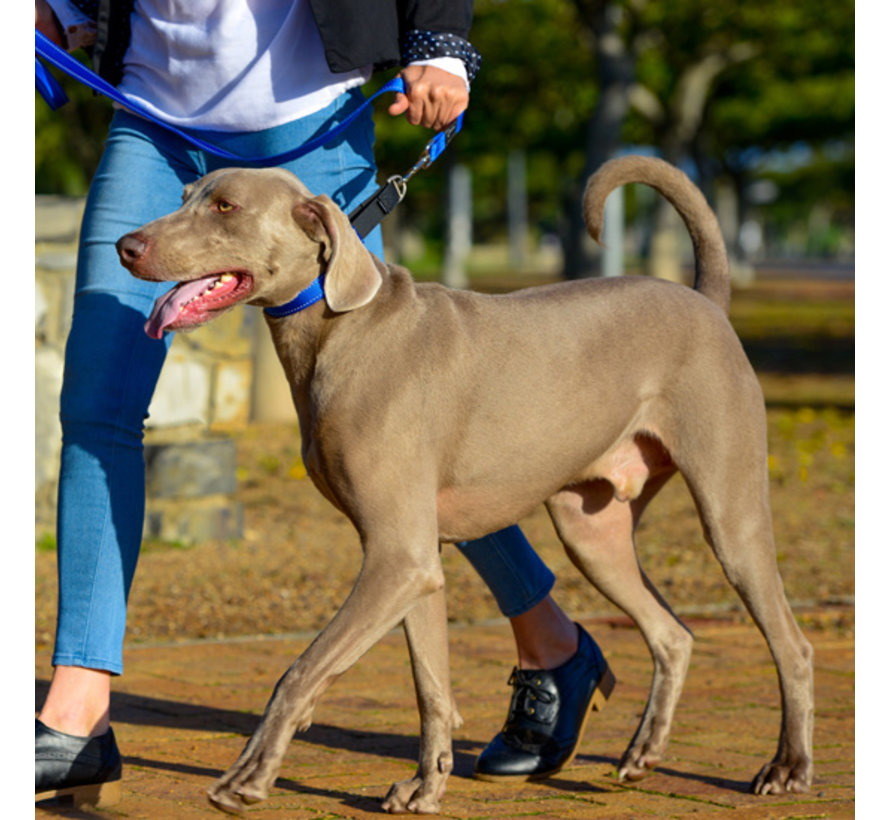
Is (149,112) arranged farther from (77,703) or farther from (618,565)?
(618,565)

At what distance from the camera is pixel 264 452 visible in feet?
34.9

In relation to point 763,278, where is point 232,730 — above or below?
above

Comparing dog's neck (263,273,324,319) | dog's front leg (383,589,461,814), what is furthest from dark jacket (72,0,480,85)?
dog's front leg (383,589,461,814)

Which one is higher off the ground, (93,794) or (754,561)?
(754,561)

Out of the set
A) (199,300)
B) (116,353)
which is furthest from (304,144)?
(116,353)

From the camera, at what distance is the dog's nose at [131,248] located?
3.31m

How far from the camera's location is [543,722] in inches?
160

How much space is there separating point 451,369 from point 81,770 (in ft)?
4.38

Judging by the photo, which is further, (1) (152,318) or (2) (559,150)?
(2) (559,150)

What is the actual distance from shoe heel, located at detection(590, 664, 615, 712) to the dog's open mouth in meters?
1.72

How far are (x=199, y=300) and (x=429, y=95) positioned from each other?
83 cm
